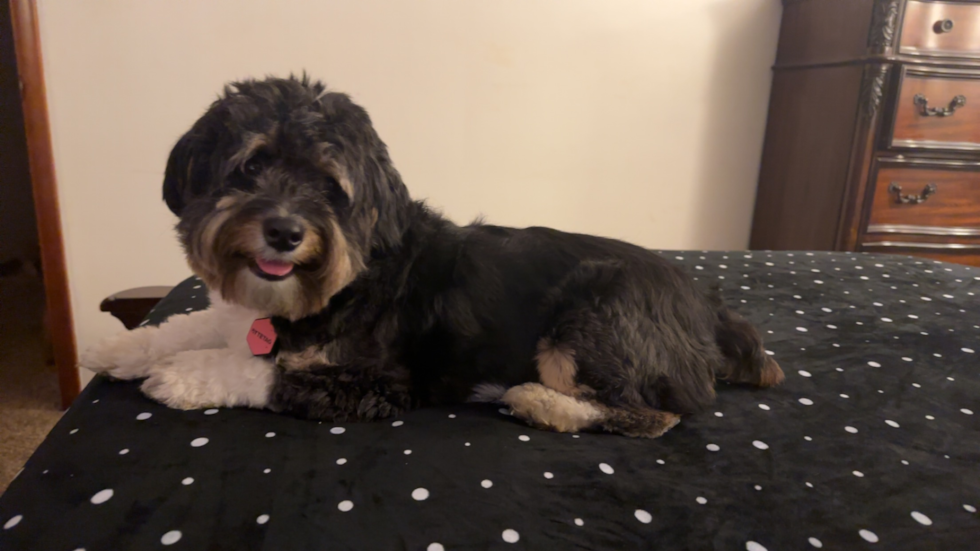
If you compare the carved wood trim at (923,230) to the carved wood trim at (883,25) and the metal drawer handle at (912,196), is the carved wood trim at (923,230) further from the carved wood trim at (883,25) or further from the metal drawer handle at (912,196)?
the carved wood trim at (883,25)

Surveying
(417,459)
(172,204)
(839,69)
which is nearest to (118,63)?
(172,204)

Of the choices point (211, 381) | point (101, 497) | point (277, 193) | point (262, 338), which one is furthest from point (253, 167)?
point (101, 497)

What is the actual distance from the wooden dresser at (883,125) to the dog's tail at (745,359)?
2.35 metres

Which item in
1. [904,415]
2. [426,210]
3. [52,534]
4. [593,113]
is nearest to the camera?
[52,534]

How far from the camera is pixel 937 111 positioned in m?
3.41

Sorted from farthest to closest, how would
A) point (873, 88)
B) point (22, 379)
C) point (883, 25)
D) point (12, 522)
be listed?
point (22, 379)
point (873, 88)
point (883, 25)
point (12, 522)

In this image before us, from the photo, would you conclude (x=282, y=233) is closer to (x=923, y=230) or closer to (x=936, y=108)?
(x=936, y=108)

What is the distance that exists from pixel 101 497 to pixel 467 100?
117 inches

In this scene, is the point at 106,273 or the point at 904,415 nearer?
the point at 904,415

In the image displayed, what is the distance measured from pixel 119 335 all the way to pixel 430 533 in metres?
1.17

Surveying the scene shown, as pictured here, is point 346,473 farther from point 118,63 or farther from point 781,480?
point 118,63

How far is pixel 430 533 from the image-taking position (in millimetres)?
1066

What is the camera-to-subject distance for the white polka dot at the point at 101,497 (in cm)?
110

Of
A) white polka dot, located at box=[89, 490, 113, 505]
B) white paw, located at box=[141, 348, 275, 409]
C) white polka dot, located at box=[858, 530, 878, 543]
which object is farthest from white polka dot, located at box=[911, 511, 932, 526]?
white polka dot, located at box=[89, 490, 113, 505]
